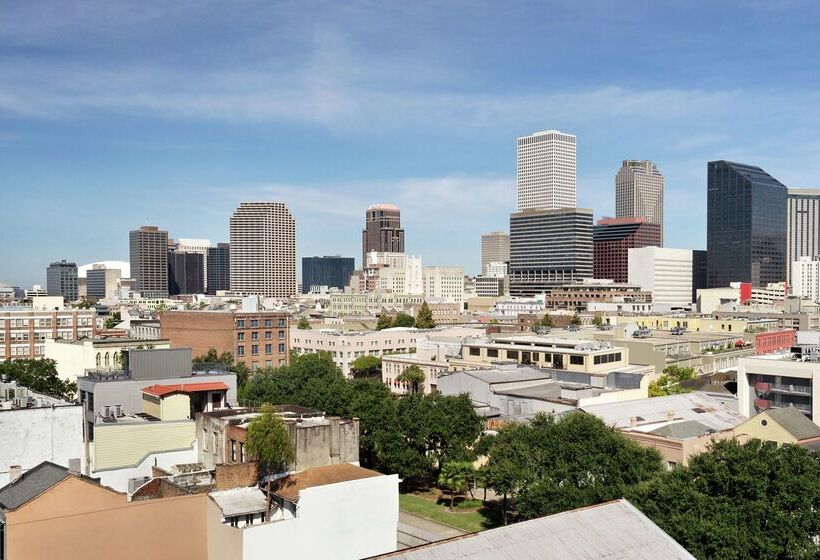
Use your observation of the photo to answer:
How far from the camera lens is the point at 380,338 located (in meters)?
156

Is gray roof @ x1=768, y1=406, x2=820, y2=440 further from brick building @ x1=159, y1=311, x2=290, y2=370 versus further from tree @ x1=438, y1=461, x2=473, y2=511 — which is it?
brick building @ x1=159, y1=311, x2=290, y2=370

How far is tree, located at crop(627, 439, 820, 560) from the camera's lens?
35.6 meters

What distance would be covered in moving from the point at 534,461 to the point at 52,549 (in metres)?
29.1

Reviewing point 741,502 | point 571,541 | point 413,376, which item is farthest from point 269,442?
point 413,376

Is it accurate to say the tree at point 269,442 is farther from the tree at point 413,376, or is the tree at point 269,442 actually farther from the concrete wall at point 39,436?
the tree at point 413,376

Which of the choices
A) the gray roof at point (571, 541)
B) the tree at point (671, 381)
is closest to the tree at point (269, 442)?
the gray roof at point (571, 541)

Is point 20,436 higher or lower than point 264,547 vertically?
higher

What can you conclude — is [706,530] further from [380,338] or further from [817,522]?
[380,338]

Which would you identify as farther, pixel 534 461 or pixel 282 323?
pixel 282 323

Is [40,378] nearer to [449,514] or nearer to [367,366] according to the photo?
[367,366]

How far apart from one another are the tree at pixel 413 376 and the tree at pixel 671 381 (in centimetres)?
3700

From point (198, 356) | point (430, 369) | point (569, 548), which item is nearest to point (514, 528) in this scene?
point (569, 548)

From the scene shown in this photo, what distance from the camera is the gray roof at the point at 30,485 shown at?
120ft

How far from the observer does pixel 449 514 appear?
199 feet
